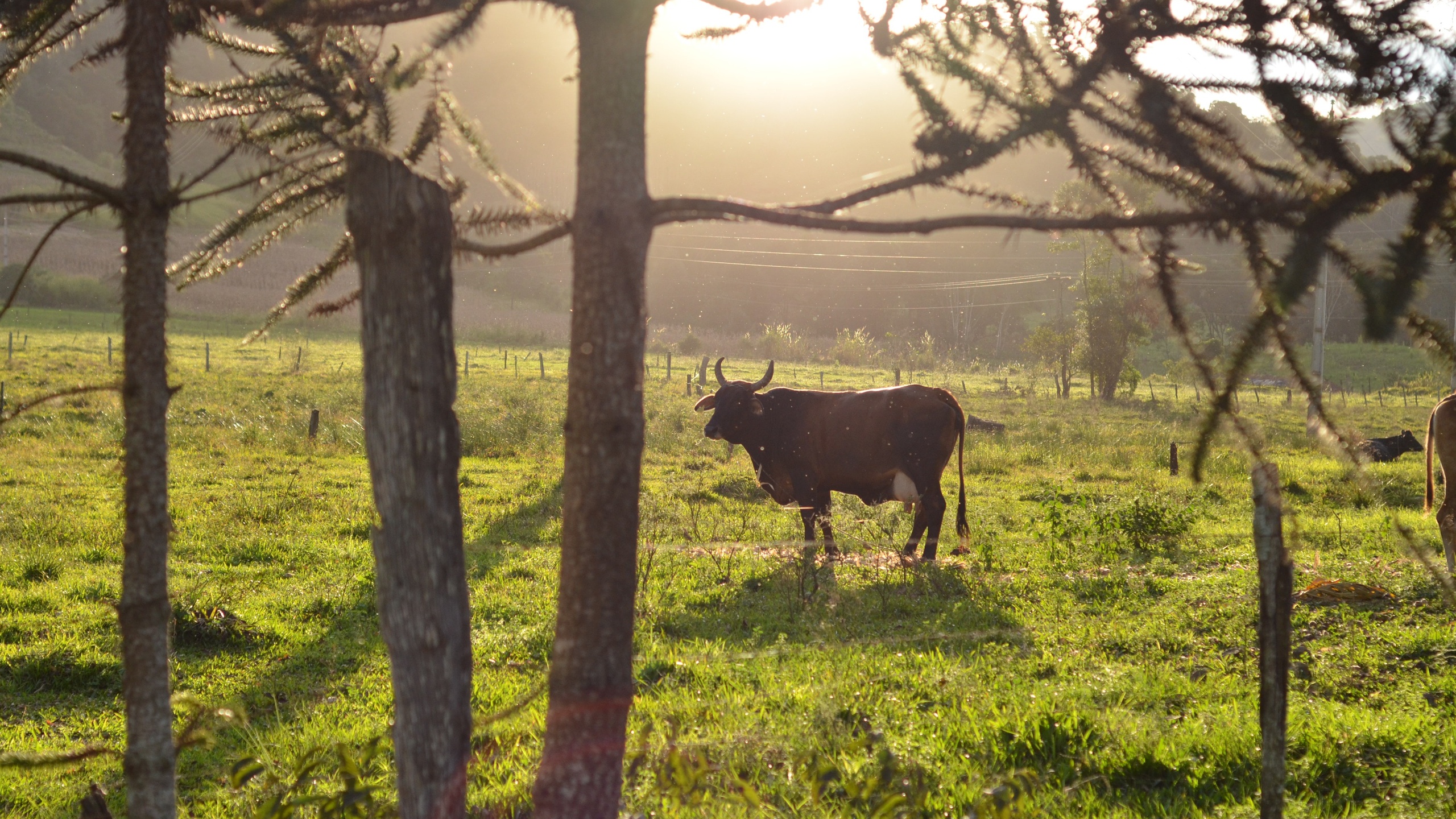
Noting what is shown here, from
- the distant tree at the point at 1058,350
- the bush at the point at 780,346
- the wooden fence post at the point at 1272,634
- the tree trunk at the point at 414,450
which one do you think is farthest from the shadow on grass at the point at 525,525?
the bush at the point at 780,346

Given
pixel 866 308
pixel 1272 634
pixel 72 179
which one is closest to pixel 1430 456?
pixel 1272 634

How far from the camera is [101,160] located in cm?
9844

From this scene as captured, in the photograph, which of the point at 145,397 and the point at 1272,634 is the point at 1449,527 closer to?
the point at 1272,634

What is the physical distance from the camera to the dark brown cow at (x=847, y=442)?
28.2ft

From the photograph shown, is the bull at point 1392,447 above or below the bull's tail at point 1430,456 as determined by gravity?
below

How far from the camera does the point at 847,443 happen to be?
8.98m

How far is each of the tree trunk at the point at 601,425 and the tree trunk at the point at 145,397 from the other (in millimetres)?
985

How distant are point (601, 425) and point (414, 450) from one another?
442 millimetres

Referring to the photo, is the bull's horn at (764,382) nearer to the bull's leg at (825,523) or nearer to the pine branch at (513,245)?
the bull's leg at (825,523)

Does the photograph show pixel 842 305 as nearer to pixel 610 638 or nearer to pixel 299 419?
pixel 299 419

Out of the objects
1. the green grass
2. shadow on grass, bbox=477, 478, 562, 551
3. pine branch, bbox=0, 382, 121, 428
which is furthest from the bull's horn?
pine branch, bbox=0, 382, 121, 428

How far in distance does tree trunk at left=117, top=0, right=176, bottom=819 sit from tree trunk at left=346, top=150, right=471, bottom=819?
519mm

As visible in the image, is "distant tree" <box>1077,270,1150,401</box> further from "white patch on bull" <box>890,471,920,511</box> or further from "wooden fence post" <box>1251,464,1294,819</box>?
"wooden fence post" <box>1251,464,1294,819</box>

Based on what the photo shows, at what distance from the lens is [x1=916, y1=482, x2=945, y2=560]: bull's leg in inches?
330
